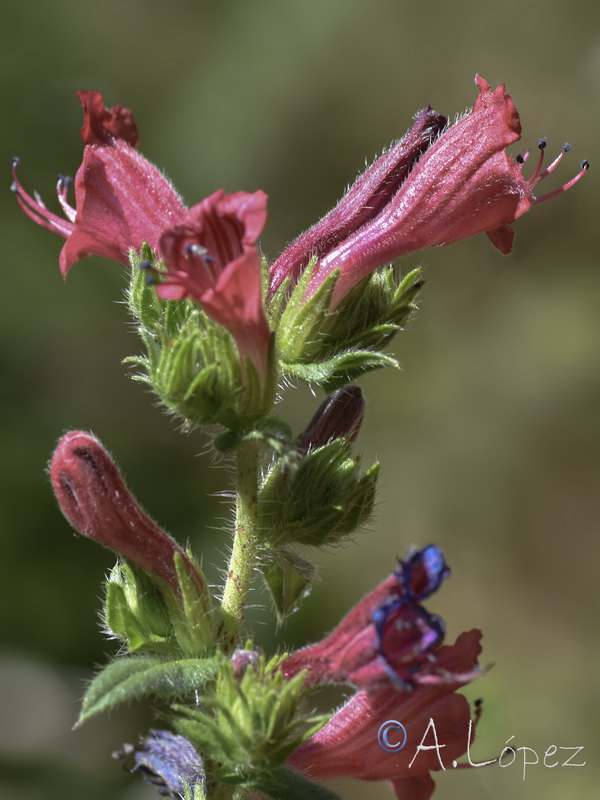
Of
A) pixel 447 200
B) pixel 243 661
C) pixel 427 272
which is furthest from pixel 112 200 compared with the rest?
pixel 427 272

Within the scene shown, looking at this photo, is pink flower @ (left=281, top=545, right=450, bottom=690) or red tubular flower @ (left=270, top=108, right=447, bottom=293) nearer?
pink flower @ (left=281, top=545, right=450, bottom=690)

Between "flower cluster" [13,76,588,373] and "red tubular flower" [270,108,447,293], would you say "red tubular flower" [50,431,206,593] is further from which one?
"red tubular flower" [270,108,447,293]

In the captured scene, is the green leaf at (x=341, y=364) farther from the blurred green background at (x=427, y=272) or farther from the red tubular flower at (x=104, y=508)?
the blurred green background at (x=427, y=272)

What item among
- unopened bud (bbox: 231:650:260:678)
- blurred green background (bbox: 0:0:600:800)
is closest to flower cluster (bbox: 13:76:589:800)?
unopened bud (bbox: 231:650:260:678)

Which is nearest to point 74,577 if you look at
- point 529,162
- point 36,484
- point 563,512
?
point 36,484

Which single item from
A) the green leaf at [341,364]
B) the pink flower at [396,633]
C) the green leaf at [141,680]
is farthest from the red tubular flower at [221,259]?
the green leaf at [141,680]

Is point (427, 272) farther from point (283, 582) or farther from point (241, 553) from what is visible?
point (241, 553)
